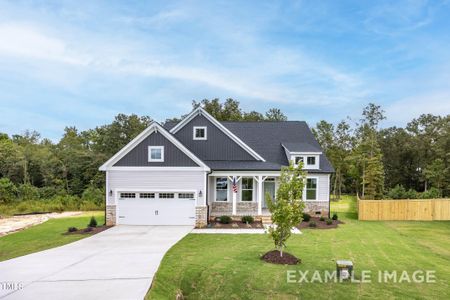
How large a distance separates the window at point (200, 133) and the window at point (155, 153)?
3.96 m

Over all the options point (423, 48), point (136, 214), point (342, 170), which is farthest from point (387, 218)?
point (342, 170)

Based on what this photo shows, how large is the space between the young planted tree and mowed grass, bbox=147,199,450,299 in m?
1.16

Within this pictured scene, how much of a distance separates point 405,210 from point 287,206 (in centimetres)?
1485

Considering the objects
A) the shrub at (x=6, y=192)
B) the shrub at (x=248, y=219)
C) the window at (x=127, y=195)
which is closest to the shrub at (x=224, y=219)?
the shrub at (x=248, y=219)

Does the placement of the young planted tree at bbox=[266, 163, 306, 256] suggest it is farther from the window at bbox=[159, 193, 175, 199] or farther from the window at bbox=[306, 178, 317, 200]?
the window at bbox=[306, 178, 317, 200]

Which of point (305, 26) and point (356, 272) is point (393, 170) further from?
point (356, 272)

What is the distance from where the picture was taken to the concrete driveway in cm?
778

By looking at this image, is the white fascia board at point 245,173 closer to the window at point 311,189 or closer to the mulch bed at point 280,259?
the window at point 311,189

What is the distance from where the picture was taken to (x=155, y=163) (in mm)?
18609

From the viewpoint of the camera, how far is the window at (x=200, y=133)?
22.1 m

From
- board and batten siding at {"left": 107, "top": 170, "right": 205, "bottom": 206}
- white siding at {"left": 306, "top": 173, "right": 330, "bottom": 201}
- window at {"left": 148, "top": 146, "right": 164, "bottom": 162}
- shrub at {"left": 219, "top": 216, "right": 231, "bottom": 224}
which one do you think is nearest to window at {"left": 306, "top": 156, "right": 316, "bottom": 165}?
white siding at {"left": 306, "top": 173, "right": 330, "bottom": 201}

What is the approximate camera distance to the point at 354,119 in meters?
40.1

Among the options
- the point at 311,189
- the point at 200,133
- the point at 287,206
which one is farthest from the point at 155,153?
the point at 311,189

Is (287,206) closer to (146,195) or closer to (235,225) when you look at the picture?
(235,225)
